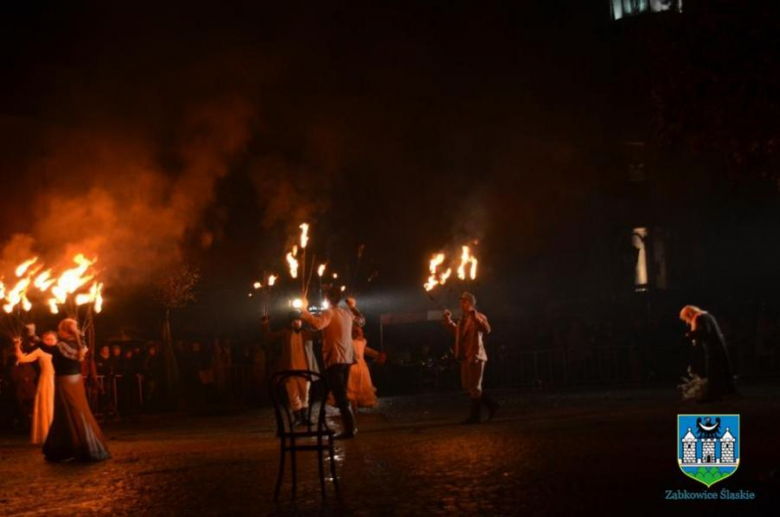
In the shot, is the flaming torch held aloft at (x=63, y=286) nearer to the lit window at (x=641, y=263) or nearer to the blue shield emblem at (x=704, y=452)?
the blue shield emblem at (x=704, y=452)

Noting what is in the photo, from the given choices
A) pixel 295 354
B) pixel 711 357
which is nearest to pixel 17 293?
pixel 295 354

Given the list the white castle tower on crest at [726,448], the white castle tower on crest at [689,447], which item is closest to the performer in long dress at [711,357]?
the white castle tower on crest at [726,448]

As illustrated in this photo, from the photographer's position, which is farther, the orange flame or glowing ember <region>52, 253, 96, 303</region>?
the orange flame

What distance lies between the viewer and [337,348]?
15.3m

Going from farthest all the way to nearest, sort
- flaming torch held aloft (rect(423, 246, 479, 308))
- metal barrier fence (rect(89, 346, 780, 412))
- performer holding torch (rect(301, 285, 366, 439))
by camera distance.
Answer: flaming torch held aloft (rect(423, 246, 479, 308))
metal barrier fence (rect(89, 346, 780, 412))
performer holding torch (rect(301, 285, 366, 439))

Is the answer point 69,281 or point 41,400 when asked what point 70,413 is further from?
point 41,400

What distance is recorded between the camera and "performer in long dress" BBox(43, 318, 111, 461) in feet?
46.1

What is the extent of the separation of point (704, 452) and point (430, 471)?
2.80 metres

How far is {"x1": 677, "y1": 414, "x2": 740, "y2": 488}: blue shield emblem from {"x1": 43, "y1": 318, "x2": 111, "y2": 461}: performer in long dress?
7.67 meters

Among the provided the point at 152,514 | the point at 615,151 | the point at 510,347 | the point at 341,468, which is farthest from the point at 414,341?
the point at 152,514

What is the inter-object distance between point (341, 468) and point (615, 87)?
3606cm

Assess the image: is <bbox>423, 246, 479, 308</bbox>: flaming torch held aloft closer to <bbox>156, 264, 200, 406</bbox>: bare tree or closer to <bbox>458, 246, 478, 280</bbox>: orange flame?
<bbox>458, 246, 478, 280</bbox>: orange flame

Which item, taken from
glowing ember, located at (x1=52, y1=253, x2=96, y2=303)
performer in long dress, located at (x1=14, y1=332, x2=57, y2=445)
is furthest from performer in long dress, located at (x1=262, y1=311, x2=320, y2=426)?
performer in long dress, located at (x1=14, y1=332, x2=57, y2=445)

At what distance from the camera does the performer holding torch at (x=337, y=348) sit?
49.2 ft
